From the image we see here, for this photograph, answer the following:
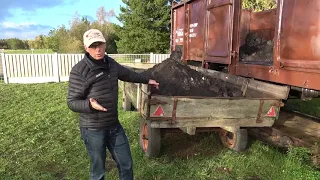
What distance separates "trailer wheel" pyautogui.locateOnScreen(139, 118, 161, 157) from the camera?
14.6 feet

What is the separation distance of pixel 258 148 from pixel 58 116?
491 centimetres

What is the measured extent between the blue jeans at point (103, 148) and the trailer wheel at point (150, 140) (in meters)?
1.07

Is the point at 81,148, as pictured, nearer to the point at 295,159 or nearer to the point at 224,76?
the point at 224,76

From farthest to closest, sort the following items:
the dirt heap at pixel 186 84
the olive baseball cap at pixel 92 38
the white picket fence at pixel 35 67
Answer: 1. the white picket fence at pixel 35 67
2. the dirt heap at pixel 186 84
3. the olive baseball cap at pixel 92 38

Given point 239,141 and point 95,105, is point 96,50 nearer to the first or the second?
point 95,105

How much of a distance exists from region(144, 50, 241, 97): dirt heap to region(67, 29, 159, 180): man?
1.46 metres

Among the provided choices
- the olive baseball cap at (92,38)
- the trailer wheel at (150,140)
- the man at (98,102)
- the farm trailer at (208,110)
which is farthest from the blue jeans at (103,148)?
the trailer wheel at (150,140)

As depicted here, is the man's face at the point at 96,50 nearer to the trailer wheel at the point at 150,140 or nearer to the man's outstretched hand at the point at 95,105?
the man's outstretched hand at the point at 95,105

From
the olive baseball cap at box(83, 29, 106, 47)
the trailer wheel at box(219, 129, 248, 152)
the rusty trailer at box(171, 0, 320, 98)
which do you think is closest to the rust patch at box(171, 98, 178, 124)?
the olive baseball cap at box(83, 29, 106, 47)

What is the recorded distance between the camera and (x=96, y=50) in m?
2.90

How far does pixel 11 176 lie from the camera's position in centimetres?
416

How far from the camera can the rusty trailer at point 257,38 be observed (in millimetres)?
4012

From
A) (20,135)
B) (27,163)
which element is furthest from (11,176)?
(20,135)

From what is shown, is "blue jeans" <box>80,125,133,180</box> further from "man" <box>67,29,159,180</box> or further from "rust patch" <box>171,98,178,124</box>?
"rust patch" <box>171,98,178,124</box>
